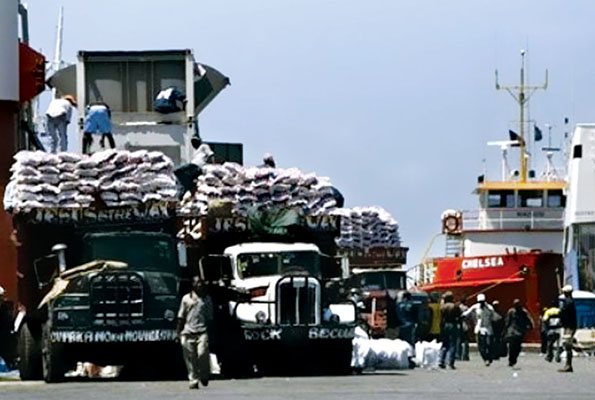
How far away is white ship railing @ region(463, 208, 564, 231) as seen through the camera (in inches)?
3258

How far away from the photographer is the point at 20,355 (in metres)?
35.3

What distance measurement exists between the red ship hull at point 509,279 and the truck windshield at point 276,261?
36259mm

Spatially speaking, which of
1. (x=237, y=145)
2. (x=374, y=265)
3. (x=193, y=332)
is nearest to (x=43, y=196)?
(x=193, y=332)

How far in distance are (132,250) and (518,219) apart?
49034mm

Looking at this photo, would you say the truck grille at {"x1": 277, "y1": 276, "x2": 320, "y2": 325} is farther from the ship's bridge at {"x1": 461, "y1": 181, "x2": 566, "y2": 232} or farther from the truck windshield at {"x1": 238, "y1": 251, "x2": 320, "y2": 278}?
the ship's bridge at {"x1": 461, "y1": 181, "x2": 566, "y2": 232}

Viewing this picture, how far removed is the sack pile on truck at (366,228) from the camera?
63.0 meters

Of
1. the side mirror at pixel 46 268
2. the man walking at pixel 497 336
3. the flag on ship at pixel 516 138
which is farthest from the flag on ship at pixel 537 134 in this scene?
the side mirror at pixel 46 268

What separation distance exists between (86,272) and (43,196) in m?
2.00

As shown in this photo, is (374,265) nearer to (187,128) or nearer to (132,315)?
(187,128)

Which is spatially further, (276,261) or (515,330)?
(515,330)

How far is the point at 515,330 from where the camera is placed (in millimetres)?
46062

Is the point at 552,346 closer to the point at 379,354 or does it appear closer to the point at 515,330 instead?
the point at 515,330

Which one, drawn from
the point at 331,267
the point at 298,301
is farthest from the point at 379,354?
the point at 298,301

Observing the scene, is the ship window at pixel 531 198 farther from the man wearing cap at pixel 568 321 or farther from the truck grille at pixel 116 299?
the truck grille at pixel 116 299
